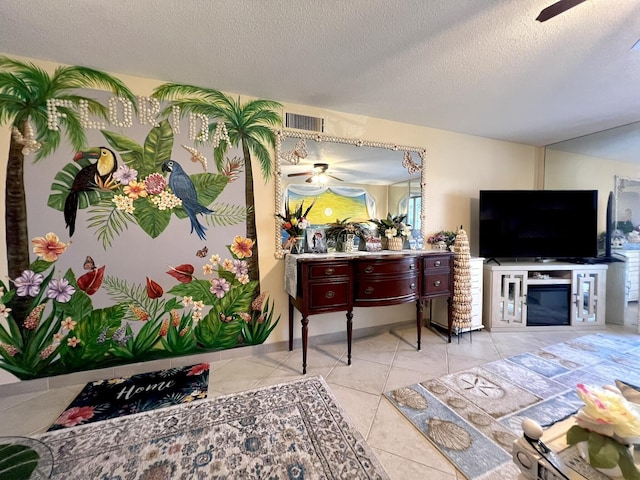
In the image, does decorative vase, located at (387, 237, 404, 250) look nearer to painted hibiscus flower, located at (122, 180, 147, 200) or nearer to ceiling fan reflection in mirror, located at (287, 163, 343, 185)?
ceiling fan reflection in mirror, located at (287, 163, 343, 185)

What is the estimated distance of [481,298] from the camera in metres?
3.00

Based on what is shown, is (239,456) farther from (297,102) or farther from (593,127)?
(593,127)

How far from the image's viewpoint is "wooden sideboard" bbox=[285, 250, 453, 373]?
209cm

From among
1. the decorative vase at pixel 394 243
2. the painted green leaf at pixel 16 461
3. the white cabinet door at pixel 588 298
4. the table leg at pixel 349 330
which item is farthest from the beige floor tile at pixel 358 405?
the white cabinet door at pixel 588 298

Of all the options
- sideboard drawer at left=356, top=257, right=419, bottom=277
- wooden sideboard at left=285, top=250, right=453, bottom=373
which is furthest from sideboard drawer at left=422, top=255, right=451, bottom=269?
sideboard drawer at left=356, top=257, right=419, bottom=277

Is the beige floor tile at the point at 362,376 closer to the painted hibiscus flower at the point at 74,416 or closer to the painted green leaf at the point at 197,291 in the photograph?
the painted green leaf at the point at 197,291

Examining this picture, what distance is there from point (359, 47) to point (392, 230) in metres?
1.63

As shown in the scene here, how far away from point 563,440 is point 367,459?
845 millimetres

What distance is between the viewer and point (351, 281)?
86.6 inches

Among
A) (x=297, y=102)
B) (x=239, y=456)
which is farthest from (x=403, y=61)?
(x=239, y=456)

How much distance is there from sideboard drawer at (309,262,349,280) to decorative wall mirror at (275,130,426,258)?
53 cm

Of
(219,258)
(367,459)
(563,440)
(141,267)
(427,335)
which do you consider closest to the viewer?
(563,440)

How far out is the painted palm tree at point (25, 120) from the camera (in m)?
1.81

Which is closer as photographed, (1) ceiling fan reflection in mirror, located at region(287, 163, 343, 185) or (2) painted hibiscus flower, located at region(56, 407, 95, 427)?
(2) painted hibiscus flower, located at region(56, 407, 95, 427)
